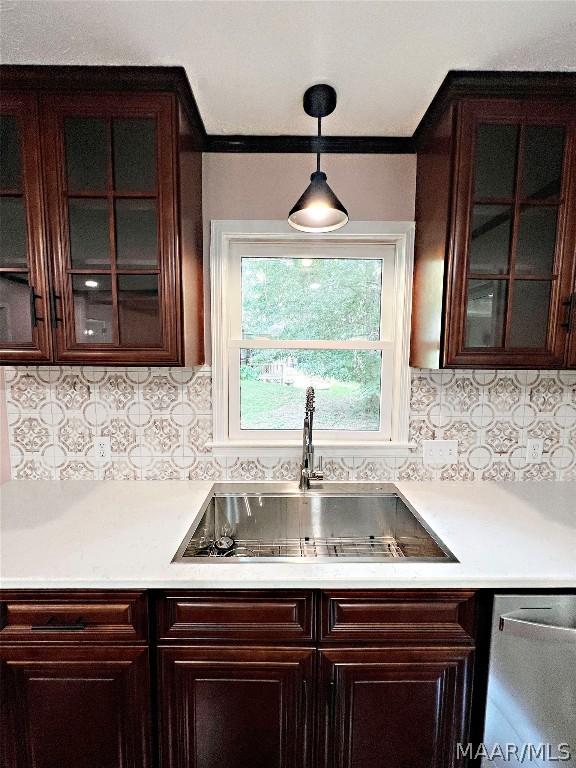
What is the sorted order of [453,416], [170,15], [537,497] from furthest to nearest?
[453,416], [537,497], [170,15]

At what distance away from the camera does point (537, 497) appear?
1554 mm

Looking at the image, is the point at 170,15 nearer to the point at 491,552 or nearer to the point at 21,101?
the point at 21,101

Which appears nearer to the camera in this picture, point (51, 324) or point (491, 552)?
point (491, 552)

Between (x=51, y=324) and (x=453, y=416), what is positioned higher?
(x=51, y=324)

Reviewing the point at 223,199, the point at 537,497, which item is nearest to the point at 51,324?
the point at 223,199

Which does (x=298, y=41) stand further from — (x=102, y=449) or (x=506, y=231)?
(x=102, y=449)

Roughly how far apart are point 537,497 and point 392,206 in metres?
1.36

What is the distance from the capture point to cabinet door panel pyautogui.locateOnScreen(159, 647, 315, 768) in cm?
106

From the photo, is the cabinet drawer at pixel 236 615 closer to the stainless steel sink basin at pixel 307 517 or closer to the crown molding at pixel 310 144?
the stainless steel sink basin at pixel 307 517

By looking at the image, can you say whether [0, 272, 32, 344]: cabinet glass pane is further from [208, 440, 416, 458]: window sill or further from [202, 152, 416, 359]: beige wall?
[208, 440, 416, 458]: window sill

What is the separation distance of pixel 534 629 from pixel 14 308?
187cm

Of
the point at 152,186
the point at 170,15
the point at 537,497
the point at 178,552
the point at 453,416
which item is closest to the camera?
the point at 170,15

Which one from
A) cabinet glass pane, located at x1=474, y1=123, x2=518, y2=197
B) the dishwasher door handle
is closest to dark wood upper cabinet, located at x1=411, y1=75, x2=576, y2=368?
cabinet glass pane, located at x1=474, y1=123, x2=518, y2=197

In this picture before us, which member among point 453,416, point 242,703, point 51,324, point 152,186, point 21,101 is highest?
point 21,101
